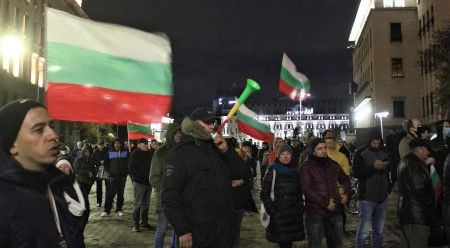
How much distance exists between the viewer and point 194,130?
461 centimetres

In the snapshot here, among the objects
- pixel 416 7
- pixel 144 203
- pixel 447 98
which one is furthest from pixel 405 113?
pixel 144 203

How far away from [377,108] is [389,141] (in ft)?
111

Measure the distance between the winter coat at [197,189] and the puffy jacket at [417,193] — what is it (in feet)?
9.45

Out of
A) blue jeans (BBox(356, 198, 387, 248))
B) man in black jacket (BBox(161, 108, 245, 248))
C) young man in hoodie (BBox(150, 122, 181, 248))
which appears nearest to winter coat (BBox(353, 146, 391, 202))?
blue jeans (BBox(356, 198, 387, 248))

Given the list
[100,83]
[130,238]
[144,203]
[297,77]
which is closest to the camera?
[100,83]

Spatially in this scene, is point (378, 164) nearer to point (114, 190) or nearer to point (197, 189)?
point (197, 189)

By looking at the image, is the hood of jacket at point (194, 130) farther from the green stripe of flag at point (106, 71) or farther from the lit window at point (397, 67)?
the lit window at point (397, 67)

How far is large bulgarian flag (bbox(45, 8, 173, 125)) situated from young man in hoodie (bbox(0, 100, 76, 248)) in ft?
6.44

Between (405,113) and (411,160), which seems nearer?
(411,160)

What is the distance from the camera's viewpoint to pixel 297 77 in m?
16.1

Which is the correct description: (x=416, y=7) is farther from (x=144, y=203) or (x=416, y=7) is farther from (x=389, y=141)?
(x=144, y=203)

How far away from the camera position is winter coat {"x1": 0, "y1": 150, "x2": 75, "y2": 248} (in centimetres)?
207

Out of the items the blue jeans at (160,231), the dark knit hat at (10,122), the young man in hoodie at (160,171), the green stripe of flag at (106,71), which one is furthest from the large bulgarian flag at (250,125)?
the dark knit hat at (10,122)

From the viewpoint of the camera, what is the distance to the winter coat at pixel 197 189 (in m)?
4.27
